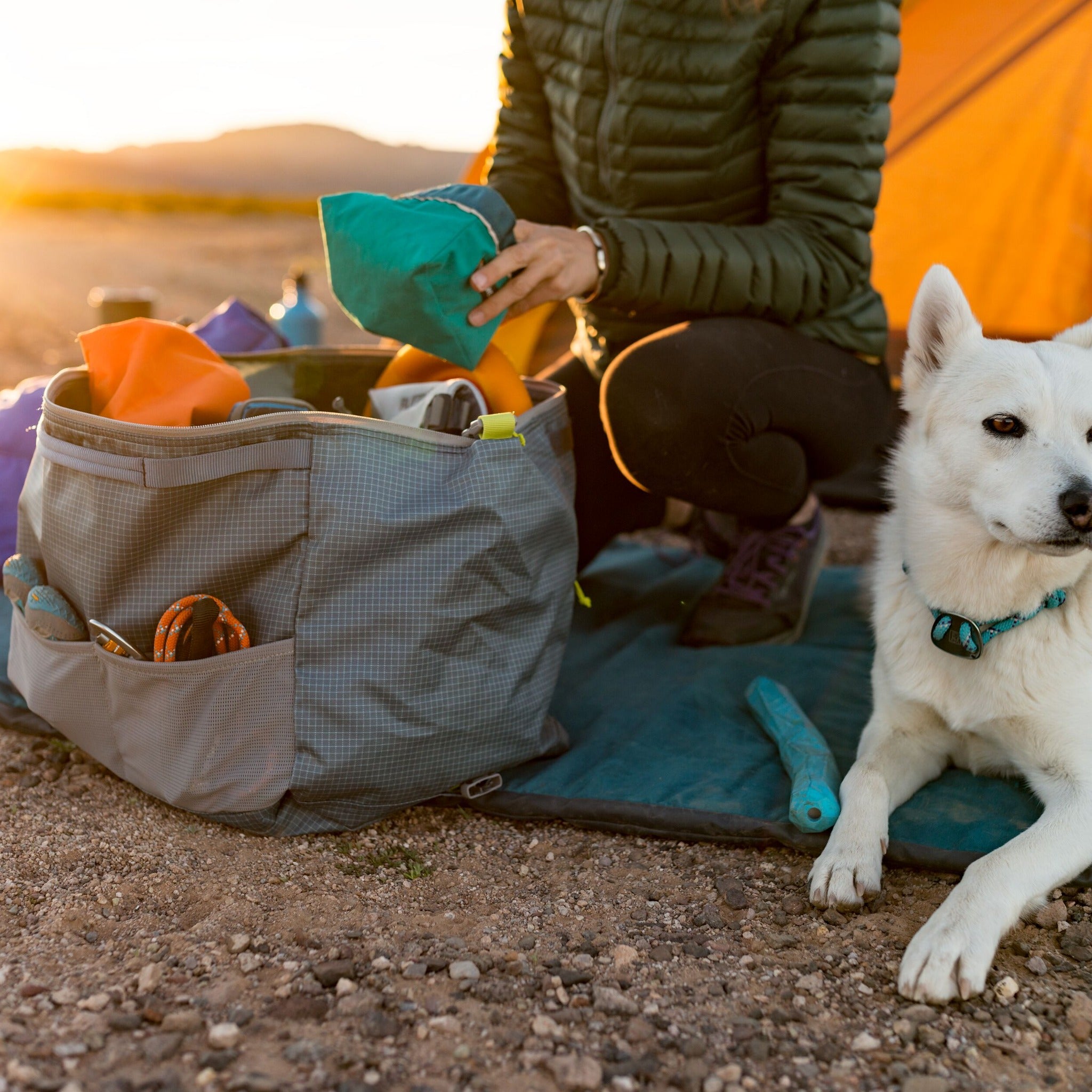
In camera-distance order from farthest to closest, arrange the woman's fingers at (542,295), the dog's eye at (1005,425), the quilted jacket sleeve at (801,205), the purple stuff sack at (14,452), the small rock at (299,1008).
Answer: the purple stuff sack at (14,452)
the quilted jacket sleeve at (801,205)
the woman's fingers at (542,295)
the dog's eye at (1005,425)
the small rock at (299,1008)

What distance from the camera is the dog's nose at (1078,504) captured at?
1457mm

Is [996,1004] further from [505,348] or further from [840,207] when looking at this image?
[505,348]

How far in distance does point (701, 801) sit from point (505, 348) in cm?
206

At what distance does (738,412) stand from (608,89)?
80 centimetres

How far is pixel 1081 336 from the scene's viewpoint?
1.76 m

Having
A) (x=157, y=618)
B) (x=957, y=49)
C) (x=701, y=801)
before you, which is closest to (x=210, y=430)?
(x=157, y=618)

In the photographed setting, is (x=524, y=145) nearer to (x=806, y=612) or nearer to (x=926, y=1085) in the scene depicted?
(x=806, y=612)

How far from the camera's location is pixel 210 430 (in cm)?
152

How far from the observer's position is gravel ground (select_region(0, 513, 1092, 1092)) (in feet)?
3.73

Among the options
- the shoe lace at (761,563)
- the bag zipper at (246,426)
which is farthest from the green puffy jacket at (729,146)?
Result: the bag zipper at (246,426)

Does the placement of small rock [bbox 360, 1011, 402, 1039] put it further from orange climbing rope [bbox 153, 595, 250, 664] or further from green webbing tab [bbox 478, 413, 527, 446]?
green webbing tab [bbox 478, 413, 527, 446]

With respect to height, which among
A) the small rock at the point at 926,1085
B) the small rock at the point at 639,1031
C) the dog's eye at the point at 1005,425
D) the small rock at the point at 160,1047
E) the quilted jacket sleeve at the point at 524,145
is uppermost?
the quilted jacket sleeve at the point at 524,145

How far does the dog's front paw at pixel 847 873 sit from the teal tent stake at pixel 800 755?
83mm

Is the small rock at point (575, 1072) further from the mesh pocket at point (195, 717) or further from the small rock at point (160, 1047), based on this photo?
the mesh pocket at point (195, 717)
